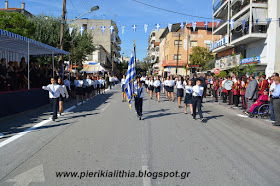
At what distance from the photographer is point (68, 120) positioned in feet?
30.1

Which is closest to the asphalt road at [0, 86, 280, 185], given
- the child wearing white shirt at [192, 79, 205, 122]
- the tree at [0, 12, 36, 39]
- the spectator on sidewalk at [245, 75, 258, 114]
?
the child wearing white shirt at [192, 79, 205, 122]

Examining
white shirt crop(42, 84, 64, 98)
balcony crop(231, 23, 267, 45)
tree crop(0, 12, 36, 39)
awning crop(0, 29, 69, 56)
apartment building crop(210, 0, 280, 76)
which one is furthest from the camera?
tree crop(0, 12, 36, 39)

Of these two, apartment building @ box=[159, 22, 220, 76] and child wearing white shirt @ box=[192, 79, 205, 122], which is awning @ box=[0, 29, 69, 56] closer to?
child wearing white shirt @ box=[192, 79, 205, 122]

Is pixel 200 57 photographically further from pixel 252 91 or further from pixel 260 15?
pixel 252 91

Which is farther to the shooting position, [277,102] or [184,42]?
[184,42]

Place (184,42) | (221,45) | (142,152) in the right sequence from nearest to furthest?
(142,152) < (221,45) < (184,42)

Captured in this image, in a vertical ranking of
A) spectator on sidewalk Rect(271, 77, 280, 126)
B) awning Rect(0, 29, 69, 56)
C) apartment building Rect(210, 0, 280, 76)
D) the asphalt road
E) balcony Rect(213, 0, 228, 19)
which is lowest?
the asphalt road

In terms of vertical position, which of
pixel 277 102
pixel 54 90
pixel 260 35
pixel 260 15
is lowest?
pixel 277 102

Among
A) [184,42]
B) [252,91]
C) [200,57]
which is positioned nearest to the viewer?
[252,91]

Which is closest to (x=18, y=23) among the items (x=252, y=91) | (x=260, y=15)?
(x=260, y=15)

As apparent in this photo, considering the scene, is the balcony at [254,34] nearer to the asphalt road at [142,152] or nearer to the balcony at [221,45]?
the balcony at [221,45]

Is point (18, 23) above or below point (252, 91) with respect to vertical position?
above

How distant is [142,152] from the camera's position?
17.0 feet

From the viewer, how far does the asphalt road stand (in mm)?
3885
